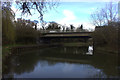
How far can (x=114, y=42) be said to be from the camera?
20.6m

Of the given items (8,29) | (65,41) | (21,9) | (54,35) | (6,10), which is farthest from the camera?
(65,41)

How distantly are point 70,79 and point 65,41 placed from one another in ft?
168

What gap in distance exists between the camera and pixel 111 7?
26.0m


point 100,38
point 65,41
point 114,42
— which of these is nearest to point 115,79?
point 114,42

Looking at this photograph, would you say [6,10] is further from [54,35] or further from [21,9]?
[54,35]

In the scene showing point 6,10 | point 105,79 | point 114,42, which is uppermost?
point 6,10

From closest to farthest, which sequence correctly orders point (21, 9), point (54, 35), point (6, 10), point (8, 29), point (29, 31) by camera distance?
point (21, 9) < point (6, 10) < point (8, 29) < point (29, 31) < point (54, 35)

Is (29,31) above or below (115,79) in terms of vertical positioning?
above

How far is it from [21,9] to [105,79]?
6934 millimetres

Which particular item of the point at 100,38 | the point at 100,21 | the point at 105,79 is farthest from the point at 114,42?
the point at 105,79

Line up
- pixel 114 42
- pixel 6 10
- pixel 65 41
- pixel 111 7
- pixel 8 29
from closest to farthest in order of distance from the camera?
pixel 6 10 → pixel 8 29 → pixel 114 42 → pixel 111 7 → pixel 65 41

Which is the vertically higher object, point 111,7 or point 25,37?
point 111,7

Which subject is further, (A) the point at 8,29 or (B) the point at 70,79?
(A) the point at 8,29

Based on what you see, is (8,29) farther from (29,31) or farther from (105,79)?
(29,31)
